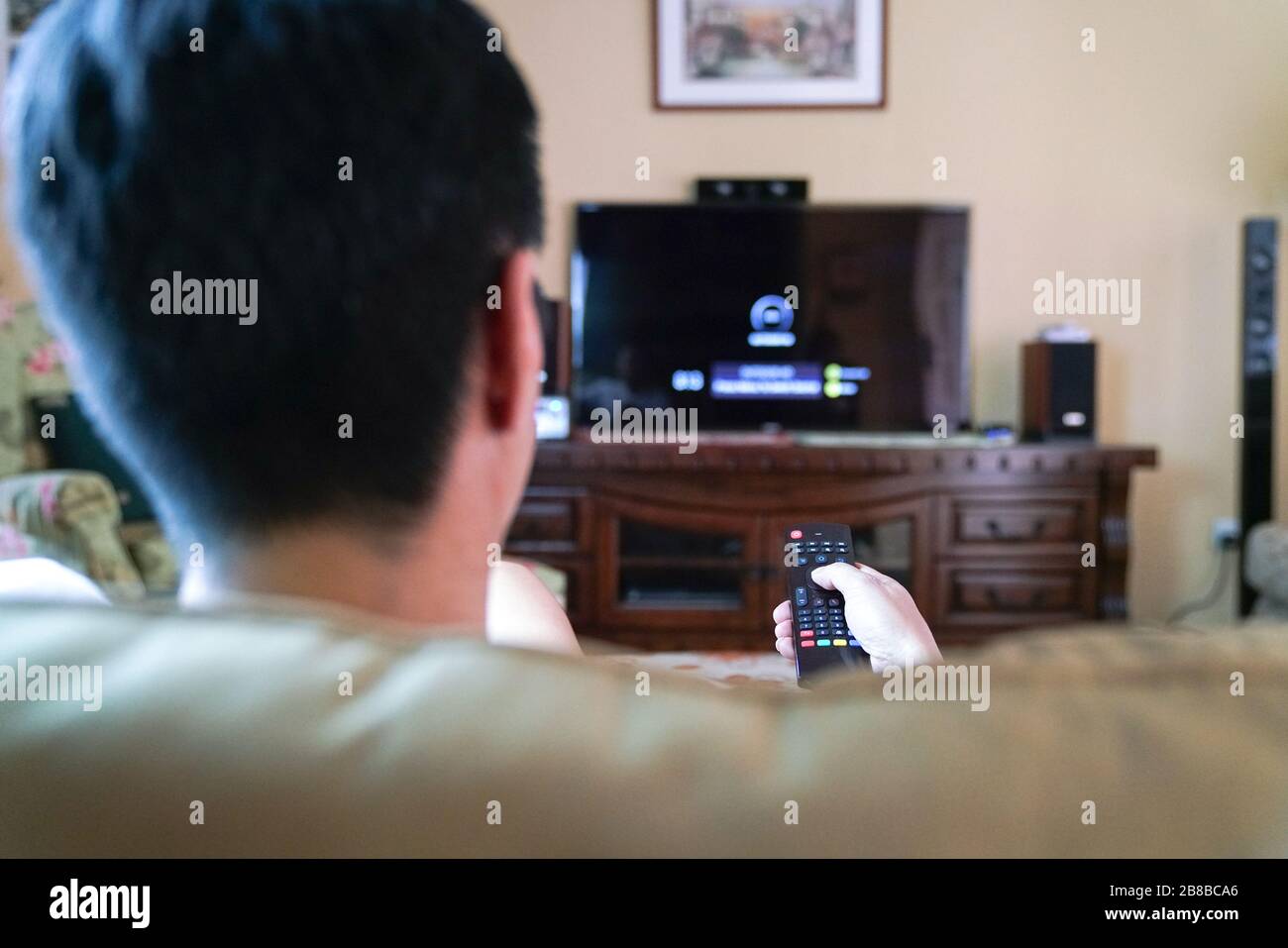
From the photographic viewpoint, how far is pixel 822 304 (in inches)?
126

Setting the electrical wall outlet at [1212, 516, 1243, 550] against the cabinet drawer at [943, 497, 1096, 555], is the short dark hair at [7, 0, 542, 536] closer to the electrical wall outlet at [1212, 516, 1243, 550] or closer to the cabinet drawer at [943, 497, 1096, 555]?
the cabinet drawer at [943, 497, 1096, 555]

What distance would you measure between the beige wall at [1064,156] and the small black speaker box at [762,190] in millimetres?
125

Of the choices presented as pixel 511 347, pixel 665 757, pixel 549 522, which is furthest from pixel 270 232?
pixel 549 522

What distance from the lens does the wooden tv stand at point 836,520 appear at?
2.88 meters

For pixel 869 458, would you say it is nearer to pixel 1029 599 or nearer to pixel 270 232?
pixel 1029 599

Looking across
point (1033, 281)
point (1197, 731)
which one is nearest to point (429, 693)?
point (1197, 731)

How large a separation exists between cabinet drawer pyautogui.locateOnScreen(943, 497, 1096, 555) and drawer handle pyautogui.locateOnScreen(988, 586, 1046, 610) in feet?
0.37

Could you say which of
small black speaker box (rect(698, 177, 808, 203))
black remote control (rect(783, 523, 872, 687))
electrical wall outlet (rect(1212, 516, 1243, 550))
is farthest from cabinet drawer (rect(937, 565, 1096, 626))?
black remote control (rect(783, 523, 872, 687))

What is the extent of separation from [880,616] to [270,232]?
0.40 metres

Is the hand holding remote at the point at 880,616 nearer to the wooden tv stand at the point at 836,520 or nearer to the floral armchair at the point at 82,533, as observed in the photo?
the floral armchair at the point at 82,533

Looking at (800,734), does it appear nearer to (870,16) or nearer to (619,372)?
(619,372)

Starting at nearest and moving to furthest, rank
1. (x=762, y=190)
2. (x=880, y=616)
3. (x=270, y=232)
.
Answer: (x=270, y=232) → (x=880, y=616) → (x=762, y=190)

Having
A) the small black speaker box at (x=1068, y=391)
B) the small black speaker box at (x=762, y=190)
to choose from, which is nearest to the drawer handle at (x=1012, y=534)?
the small black speaker box at (x=1068, y=391)

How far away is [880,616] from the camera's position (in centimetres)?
61
